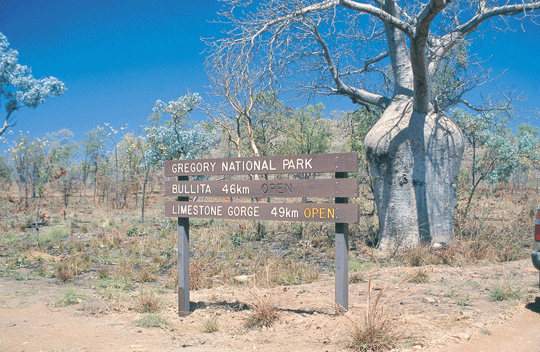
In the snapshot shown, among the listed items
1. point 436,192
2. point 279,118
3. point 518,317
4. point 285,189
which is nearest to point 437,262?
point 436,192

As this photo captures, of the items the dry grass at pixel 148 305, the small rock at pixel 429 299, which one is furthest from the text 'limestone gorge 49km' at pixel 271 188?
the small rock at pixel 429 299

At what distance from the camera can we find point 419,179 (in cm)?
950

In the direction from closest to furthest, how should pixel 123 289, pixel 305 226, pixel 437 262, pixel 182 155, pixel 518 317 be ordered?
pixel 518 317, pixel 123 289, pixel 437 262, pixel 305 226, pixel 182 155

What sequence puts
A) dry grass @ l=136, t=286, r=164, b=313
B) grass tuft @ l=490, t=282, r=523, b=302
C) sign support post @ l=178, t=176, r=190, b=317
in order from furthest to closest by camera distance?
dry grass @ l=136, t=286, r=164, b=313
sign support post @ l=178, t=176, r=190, b=317
grass tuft @ l=490, t=282, r=523, b=302

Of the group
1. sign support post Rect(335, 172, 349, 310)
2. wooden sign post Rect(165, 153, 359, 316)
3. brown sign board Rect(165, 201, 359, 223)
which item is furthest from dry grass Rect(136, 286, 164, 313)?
sign support post Rect(335, 172, 349, 310)

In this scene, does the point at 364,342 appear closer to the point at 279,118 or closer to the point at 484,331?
the point at 484,331

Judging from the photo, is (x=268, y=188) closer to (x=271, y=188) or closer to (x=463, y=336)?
(x=271, y=188)

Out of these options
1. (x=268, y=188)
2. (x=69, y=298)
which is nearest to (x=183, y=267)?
(x=268, y=188)

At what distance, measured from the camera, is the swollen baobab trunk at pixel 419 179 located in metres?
9.43

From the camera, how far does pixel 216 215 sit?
527 cm

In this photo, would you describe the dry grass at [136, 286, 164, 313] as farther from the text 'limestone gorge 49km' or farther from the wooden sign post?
the text 'limestone gorge 49km'

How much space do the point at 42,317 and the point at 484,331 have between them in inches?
Answer: 196

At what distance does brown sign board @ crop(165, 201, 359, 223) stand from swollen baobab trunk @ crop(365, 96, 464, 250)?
206 inches

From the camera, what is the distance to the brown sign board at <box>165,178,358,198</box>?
4480mm
